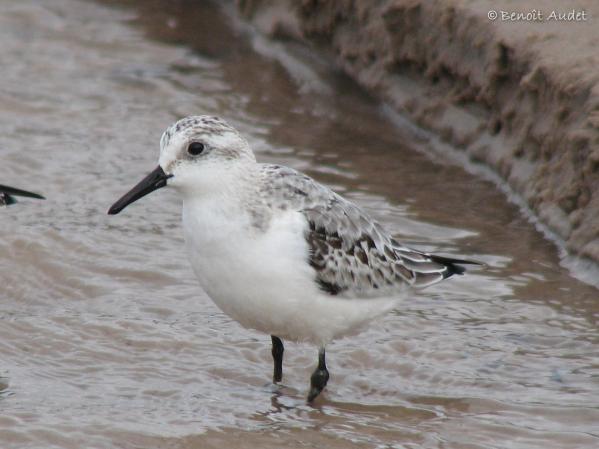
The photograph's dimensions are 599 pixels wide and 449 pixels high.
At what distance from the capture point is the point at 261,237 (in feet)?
21.7

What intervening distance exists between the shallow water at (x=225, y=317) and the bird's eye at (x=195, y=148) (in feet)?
5.04

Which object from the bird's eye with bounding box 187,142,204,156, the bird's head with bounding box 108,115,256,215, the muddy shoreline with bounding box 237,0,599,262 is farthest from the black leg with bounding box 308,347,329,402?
the muddy shoreline with bounding box 237,0,599,262

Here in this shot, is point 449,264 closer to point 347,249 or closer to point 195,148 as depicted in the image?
point 347,249

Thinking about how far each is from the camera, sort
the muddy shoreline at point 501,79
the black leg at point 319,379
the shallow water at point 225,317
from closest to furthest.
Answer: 1. the shallow water at point 225,317
2. the black leg at point 319,379
3. the muddy shoreline at point 501,79

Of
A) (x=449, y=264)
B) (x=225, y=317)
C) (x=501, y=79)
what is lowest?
(x=225, y=317)

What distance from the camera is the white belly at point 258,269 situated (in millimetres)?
6598

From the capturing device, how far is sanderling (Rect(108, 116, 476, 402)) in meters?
6.63

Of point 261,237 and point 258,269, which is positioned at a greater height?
point 261,237

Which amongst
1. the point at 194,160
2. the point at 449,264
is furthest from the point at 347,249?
the point at 194,160

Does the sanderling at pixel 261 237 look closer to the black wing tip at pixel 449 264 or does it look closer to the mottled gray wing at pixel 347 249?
the mottled gray wing at pixel 347 249

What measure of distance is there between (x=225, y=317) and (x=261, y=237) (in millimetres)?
1951

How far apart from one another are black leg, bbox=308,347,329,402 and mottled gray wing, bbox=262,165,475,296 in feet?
1.52

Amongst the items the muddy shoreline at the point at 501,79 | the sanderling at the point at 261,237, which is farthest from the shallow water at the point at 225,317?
the sanderling at the point at 261,237

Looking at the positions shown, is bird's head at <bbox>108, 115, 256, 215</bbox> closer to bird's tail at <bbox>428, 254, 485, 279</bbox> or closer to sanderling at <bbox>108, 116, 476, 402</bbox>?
sanderling at <bbox>108, 116, 476, 402</bbox>
